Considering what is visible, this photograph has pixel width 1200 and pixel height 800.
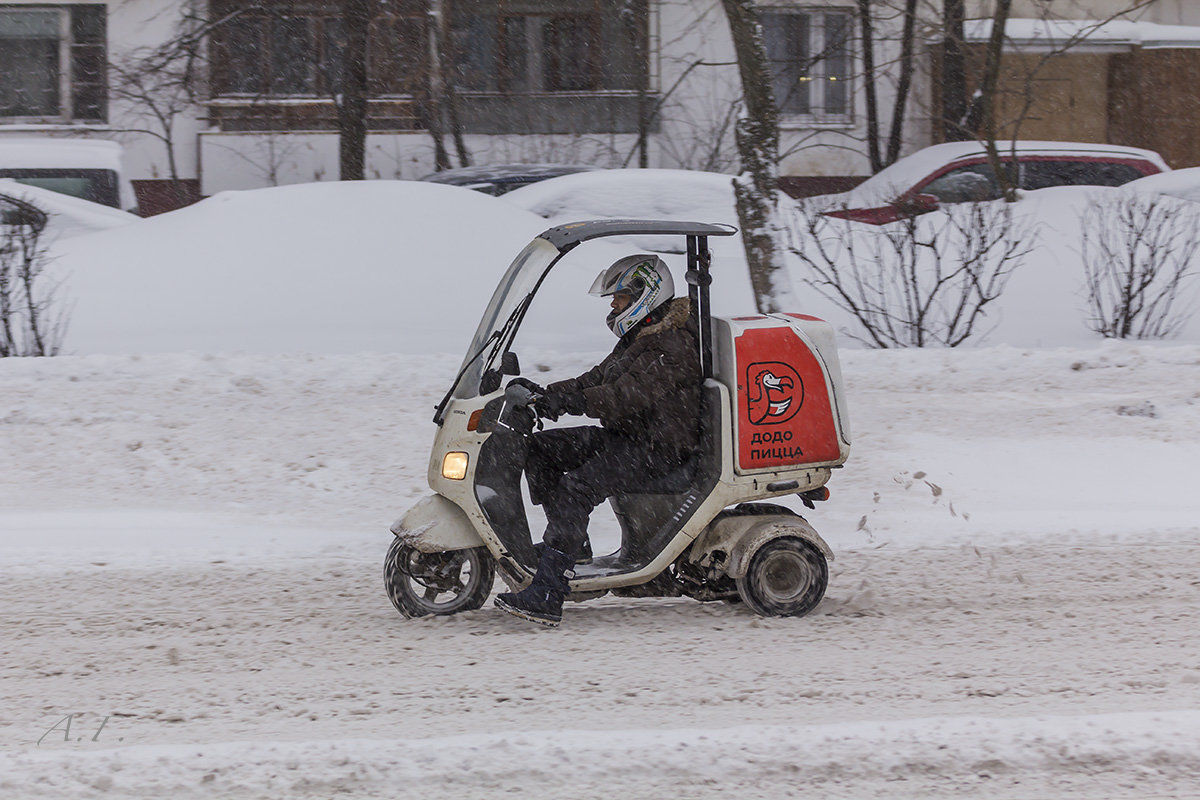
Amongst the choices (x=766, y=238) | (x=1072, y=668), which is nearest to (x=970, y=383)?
(x=766, y=238)

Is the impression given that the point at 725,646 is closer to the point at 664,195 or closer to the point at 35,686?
the point at 35,686

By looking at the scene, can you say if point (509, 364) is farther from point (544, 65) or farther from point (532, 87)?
point (544, 65)

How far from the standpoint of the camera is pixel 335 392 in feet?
27.8

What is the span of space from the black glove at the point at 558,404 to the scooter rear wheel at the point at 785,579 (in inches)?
36.0

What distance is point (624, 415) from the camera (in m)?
4.86

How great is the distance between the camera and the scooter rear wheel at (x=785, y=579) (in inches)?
195

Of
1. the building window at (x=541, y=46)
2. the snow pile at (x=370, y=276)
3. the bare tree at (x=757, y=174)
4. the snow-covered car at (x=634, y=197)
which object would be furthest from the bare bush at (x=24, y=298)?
the building window at (x=541, y=46)

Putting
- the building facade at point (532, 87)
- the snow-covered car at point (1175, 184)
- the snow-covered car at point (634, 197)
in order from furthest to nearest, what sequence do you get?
the building facade at point (532, 87), the snow-covered car at point (1175, 184), the snow-covered car at point (634, 197)

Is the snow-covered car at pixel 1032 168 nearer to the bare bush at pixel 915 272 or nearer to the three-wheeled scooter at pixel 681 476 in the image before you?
the bare bush at pixel 915 272

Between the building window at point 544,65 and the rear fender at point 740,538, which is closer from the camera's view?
the rear fender at point 740,538

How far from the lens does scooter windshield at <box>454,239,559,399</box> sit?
189 inches

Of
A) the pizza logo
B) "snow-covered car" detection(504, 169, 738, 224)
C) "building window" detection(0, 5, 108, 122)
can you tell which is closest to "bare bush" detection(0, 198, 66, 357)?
"snow-covered car" detection(504, 169, 738, 224)

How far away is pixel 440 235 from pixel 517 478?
6.93m

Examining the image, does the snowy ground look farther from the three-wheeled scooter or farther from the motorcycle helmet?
the motorcycle helmet
